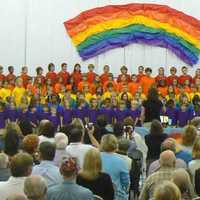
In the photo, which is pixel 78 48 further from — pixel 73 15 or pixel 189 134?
pixel 189 134

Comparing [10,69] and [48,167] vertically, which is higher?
[10,69]

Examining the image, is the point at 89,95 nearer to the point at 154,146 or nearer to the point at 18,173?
the point at 154,146

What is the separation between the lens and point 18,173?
19.3 ft

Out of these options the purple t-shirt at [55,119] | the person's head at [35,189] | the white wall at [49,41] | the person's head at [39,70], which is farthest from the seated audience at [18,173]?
the white wall at [49,41]

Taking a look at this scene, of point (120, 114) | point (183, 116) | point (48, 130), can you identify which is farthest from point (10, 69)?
point (48, 130)

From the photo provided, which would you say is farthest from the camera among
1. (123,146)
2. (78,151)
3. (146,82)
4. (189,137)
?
(146,82)

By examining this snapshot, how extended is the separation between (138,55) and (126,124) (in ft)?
39.5

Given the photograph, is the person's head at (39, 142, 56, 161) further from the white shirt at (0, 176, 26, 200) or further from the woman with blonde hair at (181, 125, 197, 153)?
the woman with blonde hair at (181, 125, 197, 153)

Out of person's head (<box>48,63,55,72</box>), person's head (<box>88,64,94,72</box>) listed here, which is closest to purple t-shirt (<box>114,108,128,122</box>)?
person's head (<box>88,64,94,72</box>)

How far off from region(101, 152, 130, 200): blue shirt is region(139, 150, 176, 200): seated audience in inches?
25.4

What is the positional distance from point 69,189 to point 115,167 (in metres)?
1.55

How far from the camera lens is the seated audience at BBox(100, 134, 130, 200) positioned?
282 inches

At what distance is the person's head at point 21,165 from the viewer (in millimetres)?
5852

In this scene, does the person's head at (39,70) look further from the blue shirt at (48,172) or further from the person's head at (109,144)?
the blue shirt at (48,172)
